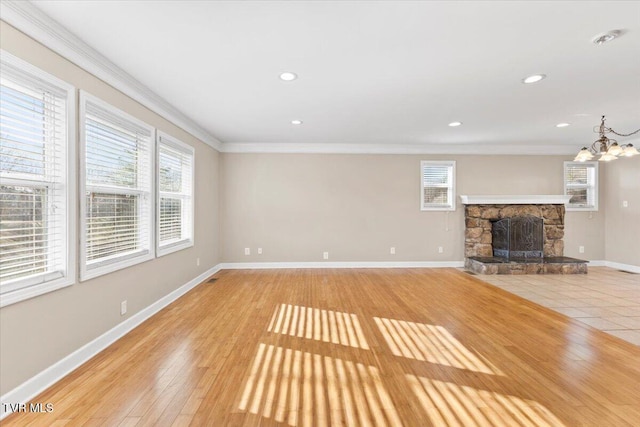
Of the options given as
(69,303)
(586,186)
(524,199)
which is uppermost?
(586,186)

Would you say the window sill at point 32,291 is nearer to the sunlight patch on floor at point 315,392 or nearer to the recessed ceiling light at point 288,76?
the sunlight patch on floor at point 315,392

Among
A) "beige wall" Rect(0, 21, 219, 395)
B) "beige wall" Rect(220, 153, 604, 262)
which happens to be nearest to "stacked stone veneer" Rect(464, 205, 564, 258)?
"beige wall" Rect(220, 153, 604, 262)

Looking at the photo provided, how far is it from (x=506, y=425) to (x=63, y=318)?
305cm

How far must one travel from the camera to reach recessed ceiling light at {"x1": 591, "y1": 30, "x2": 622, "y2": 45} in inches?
83.7

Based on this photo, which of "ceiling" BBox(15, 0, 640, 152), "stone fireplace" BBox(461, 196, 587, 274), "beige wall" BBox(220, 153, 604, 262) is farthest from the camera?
"beige wall" BBox(220, 153, 604, 262)

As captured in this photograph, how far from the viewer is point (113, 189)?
2.78m

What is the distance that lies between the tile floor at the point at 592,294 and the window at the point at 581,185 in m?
1.36

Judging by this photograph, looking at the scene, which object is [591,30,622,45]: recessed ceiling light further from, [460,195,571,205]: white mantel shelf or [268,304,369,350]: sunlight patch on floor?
[460,195,571,205]: white mantel shelf

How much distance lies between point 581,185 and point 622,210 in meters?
0.83

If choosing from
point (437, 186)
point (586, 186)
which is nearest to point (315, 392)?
point (437, 186)

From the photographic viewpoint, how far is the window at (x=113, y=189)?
2439 millimetres

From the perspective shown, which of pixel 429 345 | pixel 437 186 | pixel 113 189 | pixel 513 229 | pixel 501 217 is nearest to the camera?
pixel 429 345

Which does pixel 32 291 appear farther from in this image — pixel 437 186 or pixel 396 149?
pixel 437 186

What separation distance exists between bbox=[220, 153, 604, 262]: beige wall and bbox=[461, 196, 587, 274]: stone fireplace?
0.91 feet
